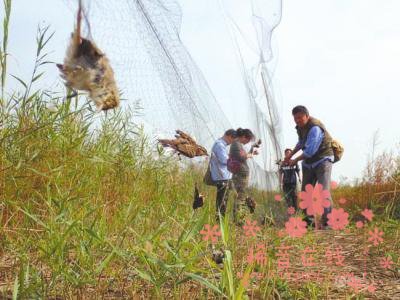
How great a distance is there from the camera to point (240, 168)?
2439 millimetres

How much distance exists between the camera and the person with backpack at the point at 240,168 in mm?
2373

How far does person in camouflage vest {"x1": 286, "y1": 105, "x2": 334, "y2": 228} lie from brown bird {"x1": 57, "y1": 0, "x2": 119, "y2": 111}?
3256mm

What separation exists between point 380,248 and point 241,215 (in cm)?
111

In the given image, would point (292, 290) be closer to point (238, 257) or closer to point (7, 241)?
point (238, 257)

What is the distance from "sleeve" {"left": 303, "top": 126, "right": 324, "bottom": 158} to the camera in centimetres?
432

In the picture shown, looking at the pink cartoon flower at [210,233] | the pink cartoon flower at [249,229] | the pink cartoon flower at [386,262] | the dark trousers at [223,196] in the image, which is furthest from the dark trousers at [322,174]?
the pink cartoon flower at [210,233]

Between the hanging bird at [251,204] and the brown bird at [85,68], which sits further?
the hanging bird at [251,204]

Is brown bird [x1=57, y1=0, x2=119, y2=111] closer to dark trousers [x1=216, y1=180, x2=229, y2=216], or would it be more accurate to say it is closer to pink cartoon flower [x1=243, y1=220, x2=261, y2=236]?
dark trousers [x1=216, y1=180, x2=229, y2=216]

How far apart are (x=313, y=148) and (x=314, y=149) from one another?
2 centimetres

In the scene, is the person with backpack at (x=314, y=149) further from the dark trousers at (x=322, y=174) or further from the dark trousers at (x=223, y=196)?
the dark trousers at (x=223, y=196)

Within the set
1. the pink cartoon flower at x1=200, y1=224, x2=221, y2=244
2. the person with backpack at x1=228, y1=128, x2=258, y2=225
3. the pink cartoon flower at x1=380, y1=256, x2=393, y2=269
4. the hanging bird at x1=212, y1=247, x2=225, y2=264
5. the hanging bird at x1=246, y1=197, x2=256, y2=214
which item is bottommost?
the pink cartoon flower at x1=380, y1=256, x2=393, y2=269

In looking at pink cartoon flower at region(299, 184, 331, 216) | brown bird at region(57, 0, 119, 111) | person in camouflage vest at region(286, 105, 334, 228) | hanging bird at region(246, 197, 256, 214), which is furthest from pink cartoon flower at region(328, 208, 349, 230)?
person in camouflage vest at region(286, 105, 334, 228)

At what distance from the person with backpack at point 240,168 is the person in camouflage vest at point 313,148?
171 centimetres

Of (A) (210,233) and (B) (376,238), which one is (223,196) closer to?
(A) (210,233)
